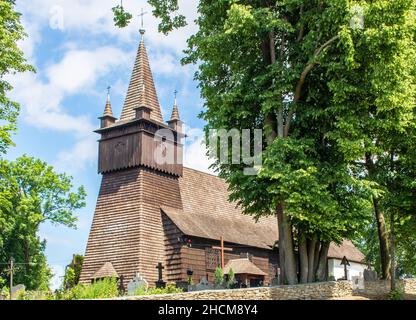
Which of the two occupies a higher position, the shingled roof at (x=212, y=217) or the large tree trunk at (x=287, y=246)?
the shingled roof at (x=212, y=217)

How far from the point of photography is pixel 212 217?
47344 millimetres

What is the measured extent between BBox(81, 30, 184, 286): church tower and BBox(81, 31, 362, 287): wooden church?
0.19 ft

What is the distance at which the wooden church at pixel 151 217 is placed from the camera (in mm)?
40469

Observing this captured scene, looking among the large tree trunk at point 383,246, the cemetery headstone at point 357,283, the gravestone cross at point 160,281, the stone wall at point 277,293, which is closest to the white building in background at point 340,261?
the large tree trunk at point 383,246

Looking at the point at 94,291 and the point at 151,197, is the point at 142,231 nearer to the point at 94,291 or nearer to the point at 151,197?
the point at 151,197

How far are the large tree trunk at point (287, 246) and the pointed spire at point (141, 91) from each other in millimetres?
21592

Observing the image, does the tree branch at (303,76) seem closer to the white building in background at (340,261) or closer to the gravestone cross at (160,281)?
the gravestone cross at (160,281)

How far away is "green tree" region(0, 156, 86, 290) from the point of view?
49.7 metres

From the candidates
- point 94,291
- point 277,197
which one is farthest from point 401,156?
point 94,291

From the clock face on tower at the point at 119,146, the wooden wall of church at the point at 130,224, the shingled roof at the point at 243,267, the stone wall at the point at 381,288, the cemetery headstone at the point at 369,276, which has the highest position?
the clock face on tower at the point at 119,146

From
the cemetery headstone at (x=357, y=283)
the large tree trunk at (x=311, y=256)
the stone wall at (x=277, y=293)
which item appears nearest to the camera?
the stone wall at (x=277, y=293)

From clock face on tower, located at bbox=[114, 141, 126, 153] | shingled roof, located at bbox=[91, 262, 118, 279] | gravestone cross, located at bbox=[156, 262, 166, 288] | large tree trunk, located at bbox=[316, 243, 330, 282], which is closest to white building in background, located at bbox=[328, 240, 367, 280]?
shingled roof, located at bbox=[91, 262, 118, 279]

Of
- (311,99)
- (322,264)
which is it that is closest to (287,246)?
(322,264)

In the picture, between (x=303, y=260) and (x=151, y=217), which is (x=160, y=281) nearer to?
(x=303, y=260)
